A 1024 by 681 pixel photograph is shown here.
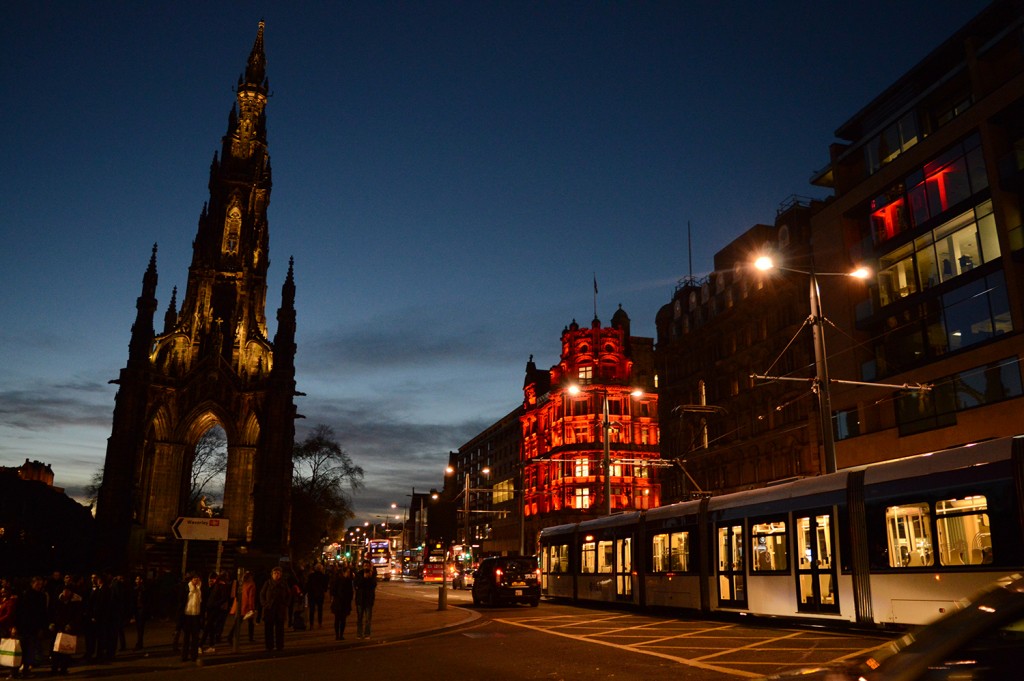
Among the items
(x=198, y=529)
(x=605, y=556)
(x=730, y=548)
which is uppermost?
(x=198, y=529)

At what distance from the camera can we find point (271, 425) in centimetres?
5206

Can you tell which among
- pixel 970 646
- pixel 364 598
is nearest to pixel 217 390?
pixel 364 598

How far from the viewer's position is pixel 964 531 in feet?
43.8

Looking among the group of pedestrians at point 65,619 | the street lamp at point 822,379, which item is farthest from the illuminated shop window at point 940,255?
the group of pedestrians at point 65,619

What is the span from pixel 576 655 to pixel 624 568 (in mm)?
12388

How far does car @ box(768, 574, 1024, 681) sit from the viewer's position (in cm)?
357

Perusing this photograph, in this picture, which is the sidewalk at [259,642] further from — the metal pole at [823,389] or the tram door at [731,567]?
the metal pole at [823,389]

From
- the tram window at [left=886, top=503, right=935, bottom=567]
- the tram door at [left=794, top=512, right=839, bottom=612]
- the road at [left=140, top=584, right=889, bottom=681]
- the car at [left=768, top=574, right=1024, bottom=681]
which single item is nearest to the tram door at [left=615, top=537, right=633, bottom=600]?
the road at [left=140, top=584, right=889, bottom=681]

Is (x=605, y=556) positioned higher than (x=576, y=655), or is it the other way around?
(x=605, y=556)

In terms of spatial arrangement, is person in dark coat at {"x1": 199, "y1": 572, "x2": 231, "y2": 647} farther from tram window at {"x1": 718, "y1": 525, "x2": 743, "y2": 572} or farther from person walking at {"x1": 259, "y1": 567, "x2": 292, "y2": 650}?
tram window at {"x1": 718, "y1": 525, "x2": 743, "y2": 572}

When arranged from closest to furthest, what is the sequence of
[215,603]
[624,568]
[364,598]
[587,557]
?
[215,603]
[364,598]
[624,568]
[587,557]

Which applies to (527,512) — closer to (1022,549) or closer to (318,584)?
(318,584)

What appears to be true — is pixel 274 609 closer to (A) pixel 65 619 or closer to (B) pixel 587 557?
(A) pixel 65 619

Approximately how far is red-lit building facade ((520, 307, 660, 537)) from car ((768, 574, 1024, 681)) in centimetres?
6801
